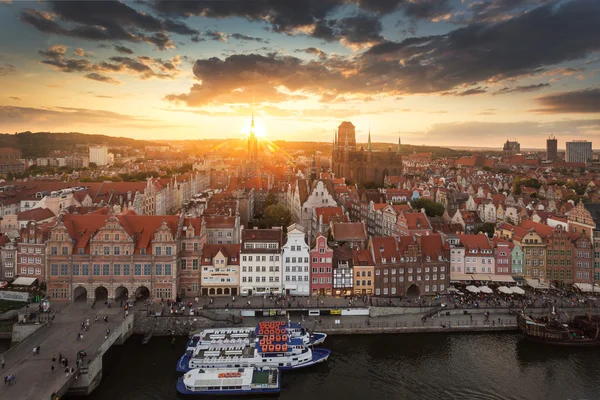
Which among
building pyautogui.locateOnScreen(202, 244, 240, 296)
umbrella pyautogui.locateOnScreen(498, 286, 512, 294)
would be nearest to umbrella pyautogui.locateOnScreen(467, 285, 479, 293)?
umbrella pyautogui.locateOnScreen(498, 286, 512, 294)

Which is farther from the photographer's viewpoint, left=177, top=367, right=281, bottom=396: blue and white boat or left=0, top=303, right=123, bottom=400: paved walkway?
left=177, top=367, right=281, bottom=396: blue and white boat

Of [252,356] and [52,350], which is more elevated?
[52,350]

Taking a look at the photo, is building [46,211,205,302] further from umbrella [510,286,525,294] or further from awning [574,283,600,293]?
awning [574,283,600,293]

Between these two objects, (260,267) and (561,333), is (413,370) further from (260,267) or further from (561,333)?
(260,267)

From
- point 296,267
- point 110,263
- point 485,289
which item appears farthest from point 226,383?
point 485,289

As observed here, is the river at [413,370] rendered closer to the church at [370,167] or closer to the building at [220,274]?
the building at [220,274]
